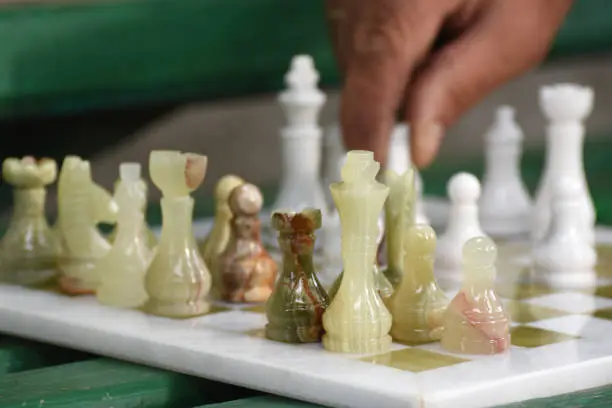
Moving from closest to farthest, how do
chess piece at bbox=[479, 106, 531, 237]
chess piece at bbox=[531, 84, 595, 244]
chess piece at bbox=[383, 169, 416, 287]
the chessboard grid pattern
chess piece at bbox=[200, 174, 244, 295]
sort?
1. the chessboard grid pattern
2. chess piece at bbox=[383, 169, 416, 287]
3. chess piece at bbox=[200, 174, 244, 295]
4. chess piece at bbox=[531, 84, 595, 244]
5. chess piece at bbox=[479, 106, 531, 237]

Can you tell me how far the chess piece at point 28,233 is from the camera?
5.35 feet

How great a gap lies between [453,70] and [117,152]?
149cm

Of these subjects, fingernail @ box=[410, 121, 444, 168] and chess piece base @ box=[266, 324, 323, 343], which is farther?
fingernail @ box=[410, 121, 444, 168]

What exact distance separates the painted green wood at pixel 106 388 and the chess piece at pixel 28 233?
0.35 meters

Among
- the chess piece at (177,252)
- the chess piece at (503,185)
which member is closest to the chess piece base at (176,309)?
the chess piece at (177,252)

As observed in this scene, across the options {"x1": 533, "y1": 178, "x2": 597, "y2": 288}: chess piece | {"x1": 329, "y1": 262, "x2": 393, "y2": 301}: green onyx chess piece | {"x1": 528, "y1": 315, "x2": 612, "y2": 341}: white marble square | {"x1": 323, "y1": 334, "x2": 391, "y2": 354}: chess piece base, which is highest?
{"x1": 533, "y1": 178, "x2": 597, "y2": 288}: chess piece

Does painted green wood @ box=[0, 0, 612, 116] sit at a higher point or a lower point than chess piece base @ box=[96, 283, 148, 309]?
higher

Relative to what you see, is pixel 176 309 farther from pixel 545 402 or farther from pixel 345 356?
pixel 545 402

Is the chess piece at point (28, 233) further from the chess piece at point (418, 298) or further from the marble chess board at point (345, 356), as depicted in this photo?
the chess piece at point (418, 298)

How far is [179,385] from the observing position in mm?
1254

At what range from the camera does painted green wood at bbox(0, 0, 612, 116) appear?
7.39 ft

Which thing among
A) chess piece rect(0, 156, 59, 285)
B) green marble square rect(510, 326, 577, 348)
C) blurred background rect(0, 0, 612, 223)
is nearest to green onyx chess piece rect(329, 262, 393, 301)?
green marble square rect(510, 326, 577, 348)

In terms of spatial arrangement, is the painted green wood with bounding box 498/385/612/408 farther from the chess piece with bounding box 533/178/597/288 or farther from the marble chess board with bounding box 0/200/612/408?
the chess piece with bounding box 533/178/597/288

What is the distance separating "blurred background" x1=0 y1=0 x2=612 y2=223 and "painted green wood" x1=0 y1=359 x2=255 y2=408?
993mm
